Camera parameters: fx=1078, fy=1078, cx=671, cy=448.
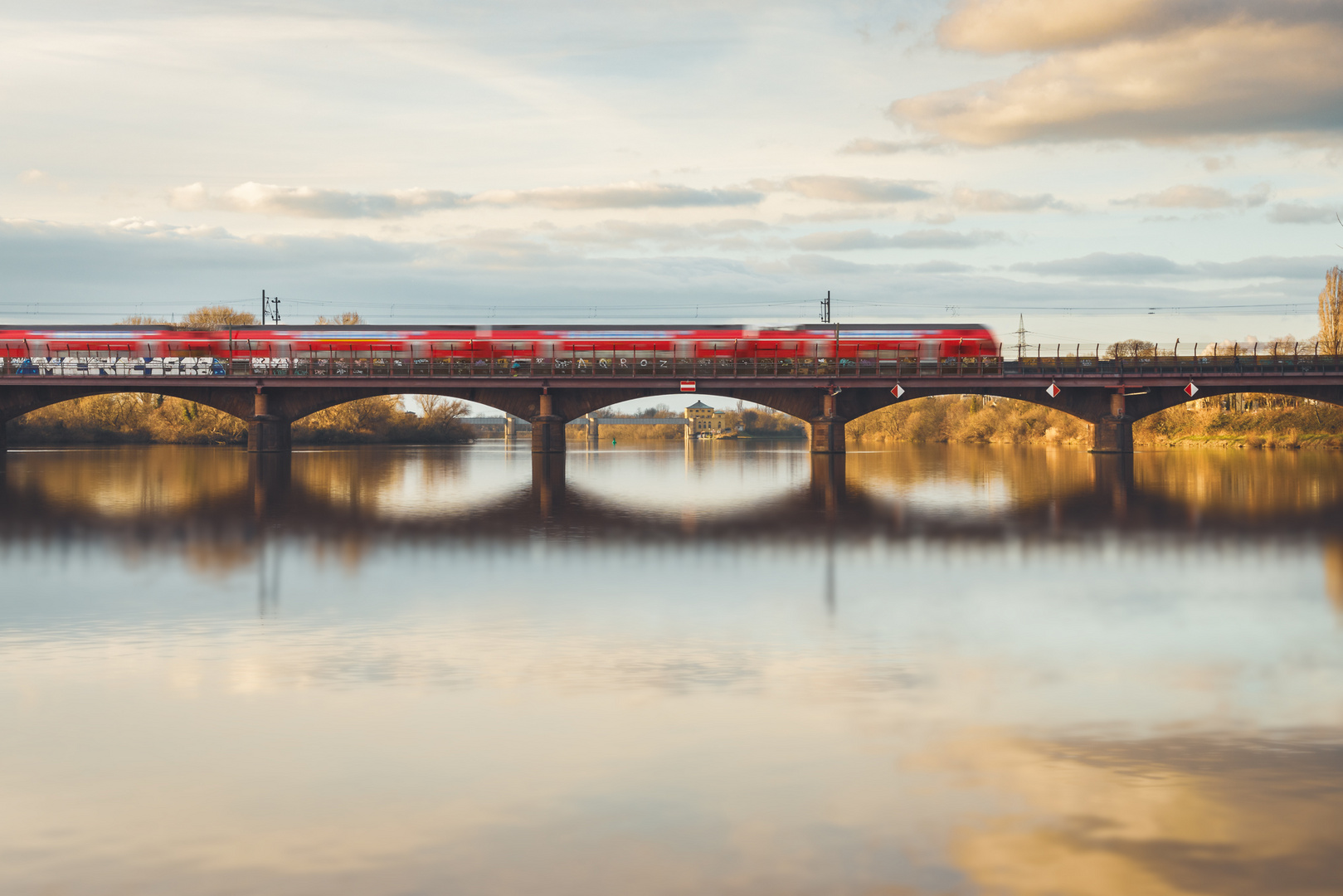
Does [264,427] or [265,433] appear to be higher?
[264,427]

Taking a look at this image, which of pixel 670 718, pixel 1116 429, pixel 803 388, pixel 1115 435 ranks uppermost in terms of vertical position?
pixel 803 388

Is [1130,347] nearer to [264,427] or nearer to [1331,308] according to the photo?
[1331,308]

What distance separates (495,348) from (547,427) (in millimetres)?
7265

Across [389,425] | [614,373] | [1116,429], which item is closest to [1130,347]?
[1116,429]

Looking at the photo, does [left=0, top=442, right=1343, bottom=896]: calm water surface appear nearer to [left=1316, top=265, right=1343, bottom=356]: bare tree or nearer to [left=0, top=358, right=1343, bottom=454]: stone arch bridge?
[left=0, top=358, right=1343, bottom=454]: stone arch bridge

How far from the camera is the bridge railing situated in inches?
3066

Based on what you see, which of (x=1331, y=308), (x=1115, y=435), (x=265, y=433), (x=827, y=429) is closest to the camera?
(x=827, y=429)

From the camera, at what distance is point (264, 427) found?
80438mm

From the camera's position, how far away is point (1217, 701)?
40.2 ft

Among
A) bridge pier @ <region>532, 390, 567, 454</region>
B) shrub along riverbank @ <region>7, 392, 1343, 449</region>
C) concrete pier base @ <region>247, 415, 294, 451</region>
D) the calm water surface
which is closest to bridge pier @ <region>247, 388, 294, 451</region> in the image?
concrete pier base @ <region>247, 415, 294, 451</region>

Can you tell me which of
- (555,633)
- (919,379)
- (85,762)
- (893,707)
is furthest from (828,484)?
(85,762)

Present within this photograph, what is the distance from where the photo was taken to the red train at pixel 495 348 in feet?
259

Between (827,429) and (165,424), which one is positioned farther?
(165,424)

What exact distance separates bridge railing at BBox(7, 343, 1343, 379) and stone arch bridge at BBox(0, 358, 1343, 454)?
192 mm
